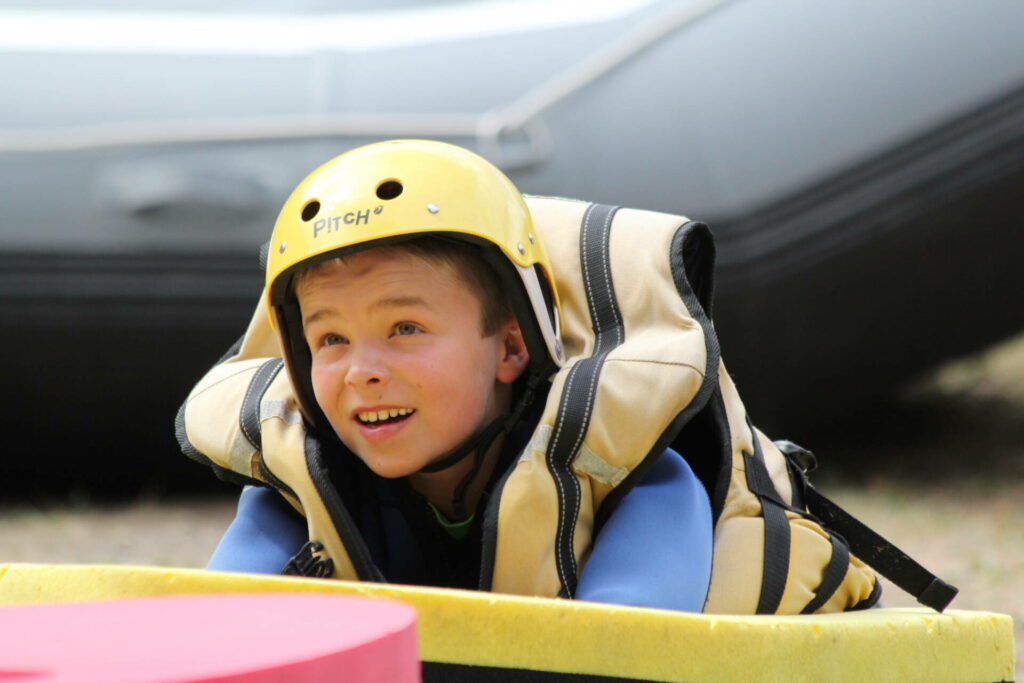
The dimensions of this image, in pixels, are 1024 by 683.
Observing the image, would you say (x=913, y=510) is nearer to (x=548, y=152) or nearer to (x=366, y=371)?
(x=548, y=152)

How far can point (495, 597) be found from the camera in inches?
52.4

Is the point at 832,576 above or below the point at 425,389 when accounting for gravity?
below

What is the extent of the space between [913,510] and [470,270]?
93.7 inches

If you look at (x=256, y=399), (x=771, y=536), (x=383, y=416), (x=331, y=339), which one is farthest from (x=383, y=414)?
(x=771, y=536)

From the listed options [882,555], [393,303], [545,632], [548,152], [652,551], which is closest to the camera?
[545,632]

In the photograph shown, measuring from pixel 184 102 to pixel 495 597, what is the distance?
2.89 m

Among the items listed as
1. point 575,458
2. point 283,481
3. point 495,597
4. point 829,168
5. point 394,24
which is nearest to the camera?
point 495,597

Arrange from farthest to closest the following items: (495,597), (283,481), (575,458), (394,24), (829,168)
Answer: (394,24), (829,168), (283,481), (575,458), (495,597)

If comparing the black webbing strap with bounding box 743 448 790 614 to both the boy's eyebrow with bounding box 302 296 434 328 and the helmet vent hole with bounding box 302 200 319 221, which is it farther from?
the helmet vent hole with bounding box 302 200 319 221

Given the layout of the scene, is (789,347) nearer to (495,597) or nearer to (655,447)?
(655,447)

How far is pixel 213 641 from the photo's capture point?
95 centimetres

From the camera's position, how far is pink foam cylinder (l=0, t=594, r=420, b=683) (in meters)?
0.88

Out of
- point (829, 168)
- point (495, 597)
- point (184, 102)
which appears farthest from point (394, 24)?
point (495, 597)

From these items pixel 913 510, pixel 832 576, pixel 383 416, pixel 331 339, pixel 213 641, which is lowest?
pixel 913 510
